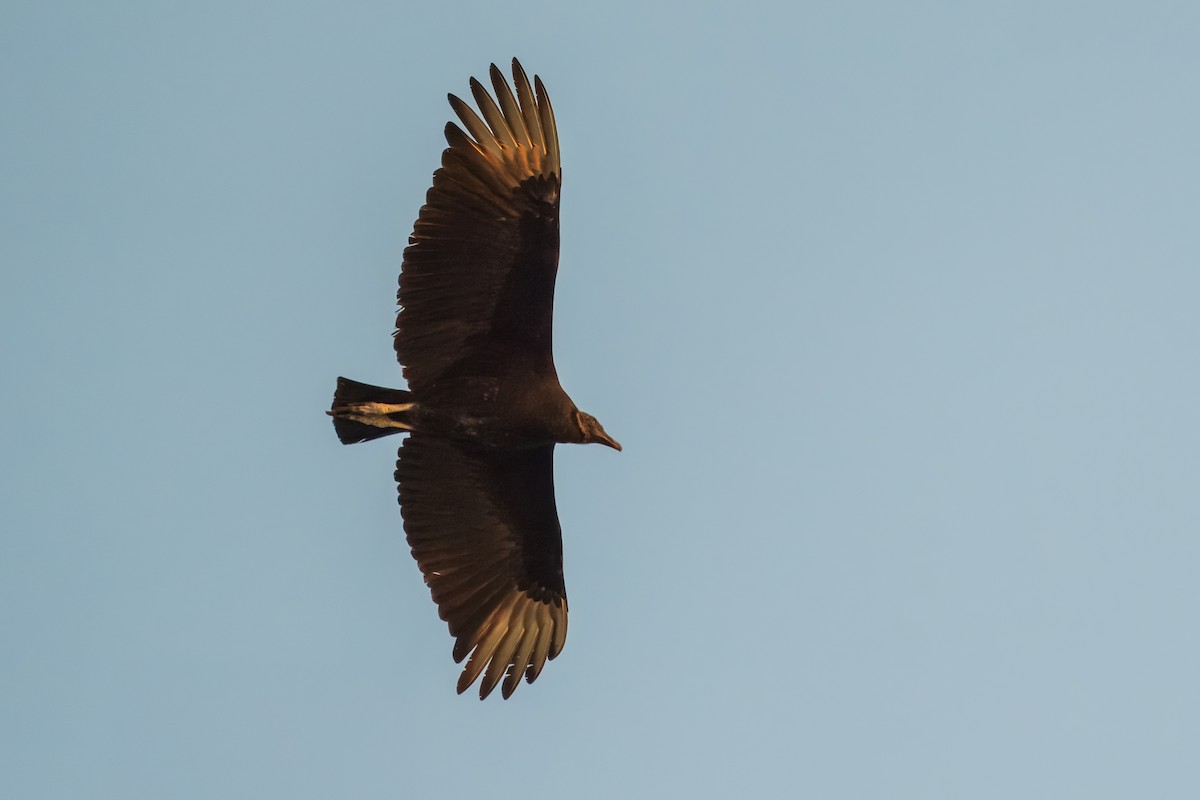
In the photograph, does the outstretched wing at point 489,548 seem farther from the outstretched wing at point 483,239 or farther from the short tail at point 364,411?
the outstretched wing at point 483,239

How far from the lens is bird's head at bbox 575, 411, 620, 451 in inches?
451

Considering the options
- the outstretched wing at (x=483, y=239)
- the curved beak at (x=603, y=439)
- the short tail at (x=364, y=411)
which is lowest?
the short tail at (x=364, y=411)

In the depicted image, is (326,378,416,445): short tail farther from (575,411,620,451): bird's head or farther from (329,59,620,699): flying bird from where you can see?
(575,411,620,451): bird's head

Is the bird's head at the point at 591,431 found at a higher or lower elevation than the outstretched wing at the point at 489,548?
higher

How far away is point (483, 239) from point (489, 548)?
2415 mm

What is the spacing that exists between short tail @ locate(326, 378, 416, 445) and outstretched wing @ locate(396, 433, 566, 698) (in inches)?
18.1

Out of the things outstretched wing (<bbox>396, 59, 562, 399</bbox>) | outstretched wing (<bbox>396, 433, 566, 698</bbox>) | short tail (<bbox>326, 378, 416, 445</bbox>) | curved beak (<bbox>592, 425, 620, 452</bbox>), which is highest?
outstretched wing (<bbox>396, 59, 562, 399</bbox>)

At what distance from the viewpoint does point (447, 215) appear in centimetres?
1086

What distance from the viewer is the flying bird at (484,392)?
10.9m

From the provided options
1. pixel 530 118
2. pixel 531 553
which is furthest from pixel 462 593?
pixel 530 118

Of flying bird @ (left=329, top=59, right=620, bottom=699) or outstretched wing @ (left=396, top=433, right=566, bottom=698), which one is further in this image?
outstretched wing @ (left=396, top=433, right=566, bottom=698)

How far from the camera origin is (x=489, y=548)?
11914mm

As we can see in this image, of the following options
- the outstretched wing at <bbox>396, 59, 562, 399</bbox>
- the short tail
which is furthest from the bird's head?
the short tail

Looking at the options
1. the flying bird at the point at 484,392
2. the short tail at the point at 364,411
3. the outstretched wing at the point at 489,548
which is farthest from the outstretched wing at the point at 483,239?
the outstretched wing at the point at 489,548
